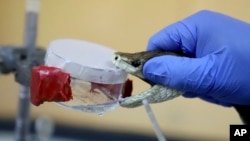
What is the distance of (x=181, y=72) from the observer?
0.73m

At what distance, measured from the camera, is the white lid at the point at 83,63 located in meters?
0.69

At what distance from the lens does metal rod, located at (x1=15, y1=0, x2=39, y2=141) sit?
0.85m

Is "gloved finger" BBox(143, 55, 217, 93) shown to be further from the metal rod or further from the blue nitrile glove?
the metal rod

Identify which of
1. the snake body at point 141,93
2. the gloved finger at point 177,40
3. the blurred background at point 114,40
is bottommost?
the blurred background at point 114,40

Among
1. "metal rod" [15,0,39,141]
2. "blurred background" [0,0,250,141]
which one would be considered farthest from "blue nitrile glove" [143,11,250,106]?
"blurred background" [0,0,250,141]

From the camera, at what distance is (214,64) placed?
2.47ft

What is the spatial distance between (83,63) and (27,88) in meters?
0.19

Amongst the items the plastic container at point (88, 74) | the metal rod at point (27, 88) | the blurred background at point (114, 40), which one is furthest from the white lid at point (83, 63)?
the blurred background at point (114, 40)

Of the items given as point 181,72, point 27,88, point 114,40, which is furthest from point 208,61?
point 114,40

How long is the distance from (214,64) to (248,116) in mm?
184

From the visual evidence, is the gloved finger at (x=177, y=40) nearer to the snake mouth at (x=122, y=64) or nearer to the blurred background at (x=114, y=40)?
the snake mouth at (x=122, y=64)

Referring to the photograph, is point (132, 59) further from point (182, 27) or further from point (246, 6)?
point (246, 6)

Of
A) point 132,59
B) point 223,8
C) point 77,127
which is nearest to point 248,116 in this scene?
point 132,59

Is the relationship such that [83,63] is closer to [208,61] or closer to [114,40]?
[208,61]
